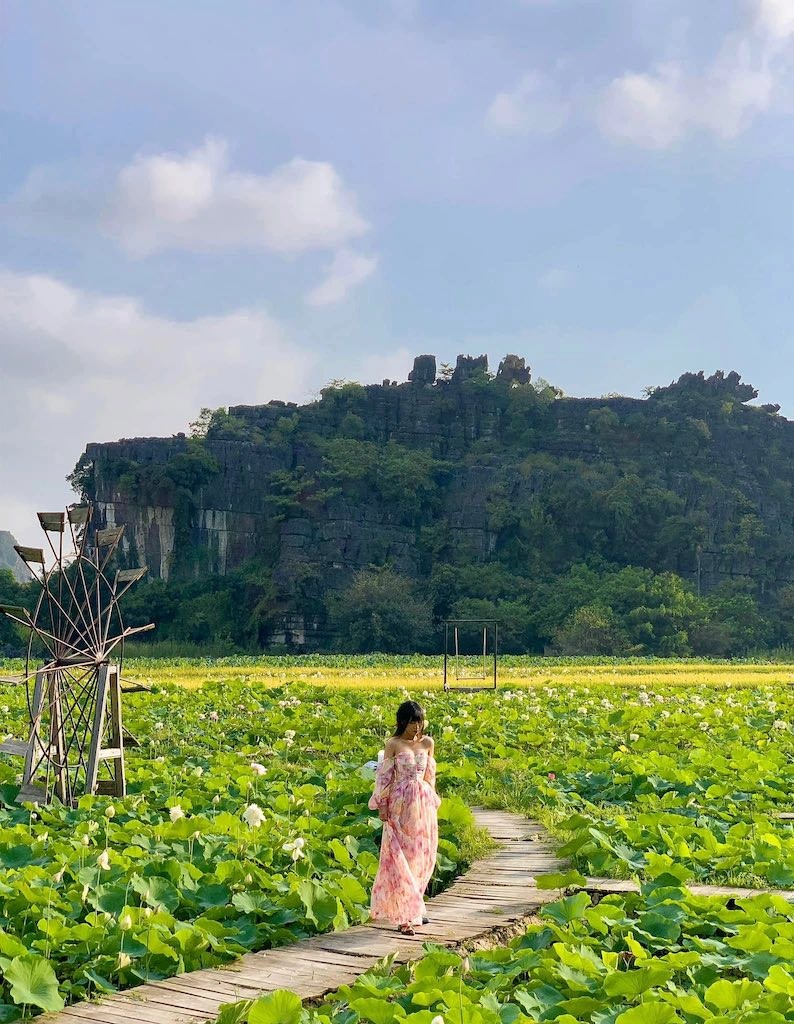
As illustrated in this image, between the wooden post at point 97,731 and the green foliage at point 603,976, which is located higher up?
the wooden post at point 97,731

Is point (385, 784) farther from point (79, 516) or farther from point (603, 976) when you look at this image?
point (79, 516)

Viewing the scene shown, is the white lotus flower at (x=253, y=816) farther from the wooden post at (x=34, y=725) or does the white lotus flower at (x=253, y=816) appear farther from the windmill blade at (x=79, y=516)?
the windmill blade at (x=79, y=516)

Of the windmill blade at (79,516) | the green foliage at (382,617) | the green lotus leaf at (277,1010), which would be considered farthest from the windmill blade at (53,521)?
the green foliage at (382,617)

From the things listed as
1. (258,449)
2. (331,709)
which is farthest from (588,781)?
(258,449)

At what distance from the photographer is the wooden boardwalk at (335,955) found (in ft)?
15.4

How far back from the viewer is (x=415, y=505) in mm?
59875

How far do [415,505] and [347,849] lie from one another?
173ft

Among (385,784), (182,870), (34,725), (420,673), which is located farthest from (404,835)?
(420,673)

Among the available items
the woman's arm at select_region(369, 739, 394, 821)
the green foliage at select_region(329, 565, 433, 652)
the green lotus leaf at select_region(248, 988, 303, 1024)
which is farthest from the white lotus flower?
the green foliage at select_region(329, 565, 433, 652)

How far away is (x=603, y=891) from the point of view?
657cm

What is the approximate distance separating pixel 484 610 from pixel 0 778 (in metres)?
43.3

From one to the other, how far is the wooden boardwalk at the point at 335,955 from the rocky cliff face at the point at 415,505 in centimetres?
4787

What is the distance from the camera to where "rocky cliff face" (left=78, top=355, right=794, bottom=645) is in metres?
58.2

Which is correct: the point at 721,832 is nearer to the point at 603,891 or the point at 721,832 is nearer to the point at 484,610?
the point at 603,891
